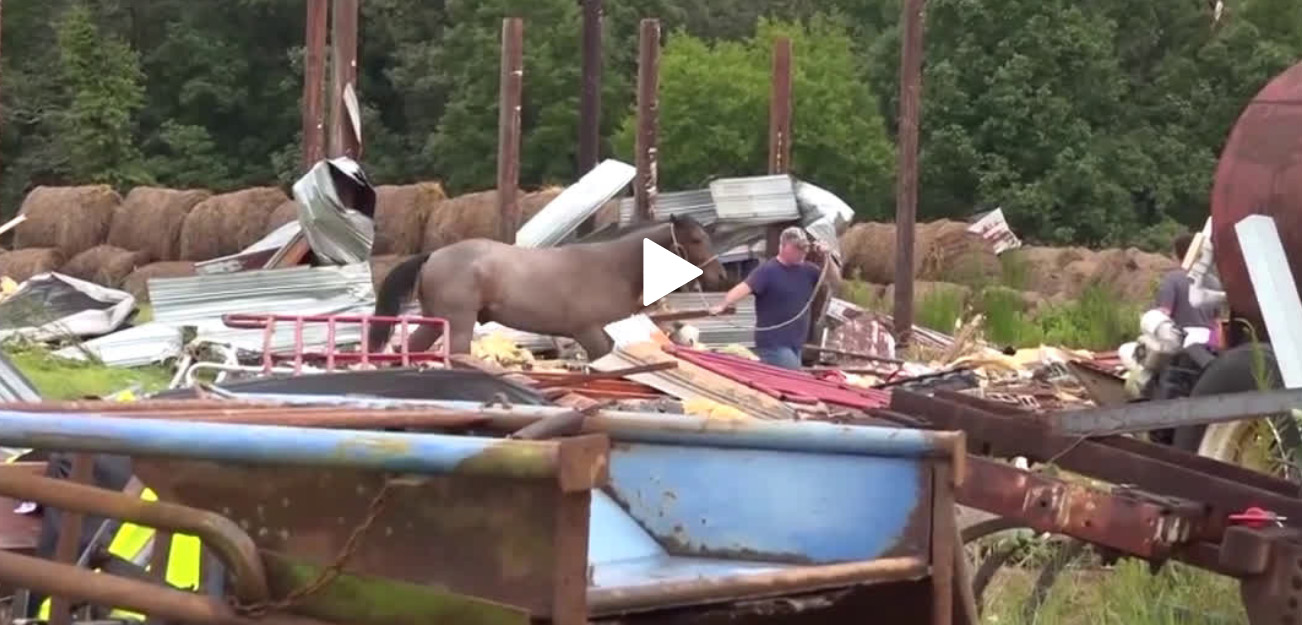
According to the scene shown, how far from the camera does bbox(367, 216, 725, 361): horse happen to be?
1602 cm

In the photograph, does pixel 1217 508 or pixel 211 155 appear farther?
pixel 211 155

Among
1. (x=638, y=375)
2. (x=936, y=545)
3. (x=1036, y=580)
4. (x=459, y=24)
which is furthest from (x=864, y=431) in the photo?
(x=459, y=24)

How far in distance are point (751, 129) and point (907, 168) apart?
2718 cm

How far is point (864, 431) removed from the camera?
436 centimetres

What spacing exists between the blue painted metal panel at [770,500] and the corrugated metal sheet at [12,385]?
5743 millimetres

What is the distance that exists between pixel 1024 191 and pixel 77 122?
21605 mm

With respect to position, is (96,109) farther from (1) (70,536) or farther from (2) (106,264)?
(1) (70,536)

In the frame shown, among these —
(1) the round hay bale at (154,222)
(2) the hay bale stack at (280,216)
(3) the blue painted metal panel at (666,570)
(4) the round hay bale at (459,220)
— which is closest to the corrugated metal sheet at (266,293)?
(4) the round hay bale at (459,220)

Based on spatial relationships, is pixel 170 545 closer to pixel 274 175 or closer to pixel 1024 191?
pixel 1024 191

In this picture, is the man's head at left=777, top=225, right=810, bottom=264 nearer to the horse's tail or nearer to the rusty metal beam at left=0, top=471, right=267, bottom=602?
the horse's tail

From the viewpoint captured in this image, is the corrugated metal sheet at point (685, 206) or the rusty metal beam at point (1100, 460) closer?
the rusty metal beam at point (1100, 460)

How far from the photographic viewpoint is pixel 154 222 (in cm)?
3500

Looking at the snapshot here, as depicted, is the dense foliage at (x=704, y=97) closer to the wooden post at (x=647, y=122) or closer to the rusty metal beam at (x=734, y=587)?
the wooden post at (x=647, y=122)
